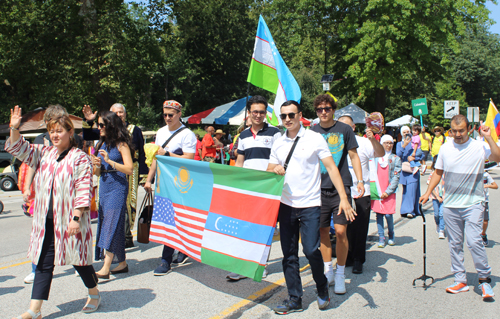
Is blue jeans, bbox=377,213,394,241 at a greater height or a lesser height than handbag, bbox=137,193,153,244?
lesser

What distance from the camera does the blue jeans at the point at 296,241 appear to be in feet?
13.2

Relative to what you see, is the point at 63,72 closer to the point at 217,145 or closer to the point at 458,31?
the point at 217,145

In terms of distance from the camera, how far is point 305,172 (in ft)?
13.3

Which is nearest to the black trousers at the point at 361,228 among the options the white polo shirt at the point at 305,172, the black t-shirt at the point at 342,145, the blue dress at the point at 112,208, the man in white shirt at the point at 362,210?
the man in white shirt at the point at 362,210

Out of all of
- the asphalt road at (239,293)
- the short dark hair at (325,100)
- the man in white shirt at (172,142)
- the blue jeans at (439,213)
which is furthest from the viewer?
the blue jeans at (439,213)

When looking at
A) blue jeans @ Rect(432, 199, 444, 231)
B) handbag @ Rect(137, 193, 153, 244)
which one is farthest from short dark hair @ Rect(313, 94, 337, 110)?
blue jeans @ Rect(432, 199, 444, 231)

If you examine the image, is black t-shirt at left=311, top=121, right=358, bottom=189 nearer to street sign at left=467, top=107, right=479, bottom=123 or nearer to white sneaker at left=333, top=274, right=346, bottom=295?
white sneaker at left=333, top=274, right=346, bottom=295

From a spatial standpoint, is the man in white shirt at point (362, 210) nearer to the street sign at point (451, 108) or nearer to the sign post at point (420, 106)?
the street sign at point (451, 108)

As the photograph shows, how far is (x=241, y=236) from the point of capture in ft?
14.1

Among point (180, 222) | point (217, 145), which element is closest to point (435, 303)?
point (180, 222)

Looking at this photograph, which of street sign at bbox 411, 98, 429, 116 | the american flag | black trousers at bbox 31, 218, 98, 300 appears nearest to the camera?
black trousers at bbox 31, 218, 98, 300

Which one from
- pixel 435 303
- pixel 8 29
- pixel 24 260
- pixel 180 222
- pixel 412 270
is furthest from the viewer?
pixel 8 29

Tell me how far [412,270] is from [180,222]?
117 inches

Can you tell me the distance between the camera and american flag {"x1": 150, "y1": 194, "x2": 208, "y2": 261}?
4730mm
